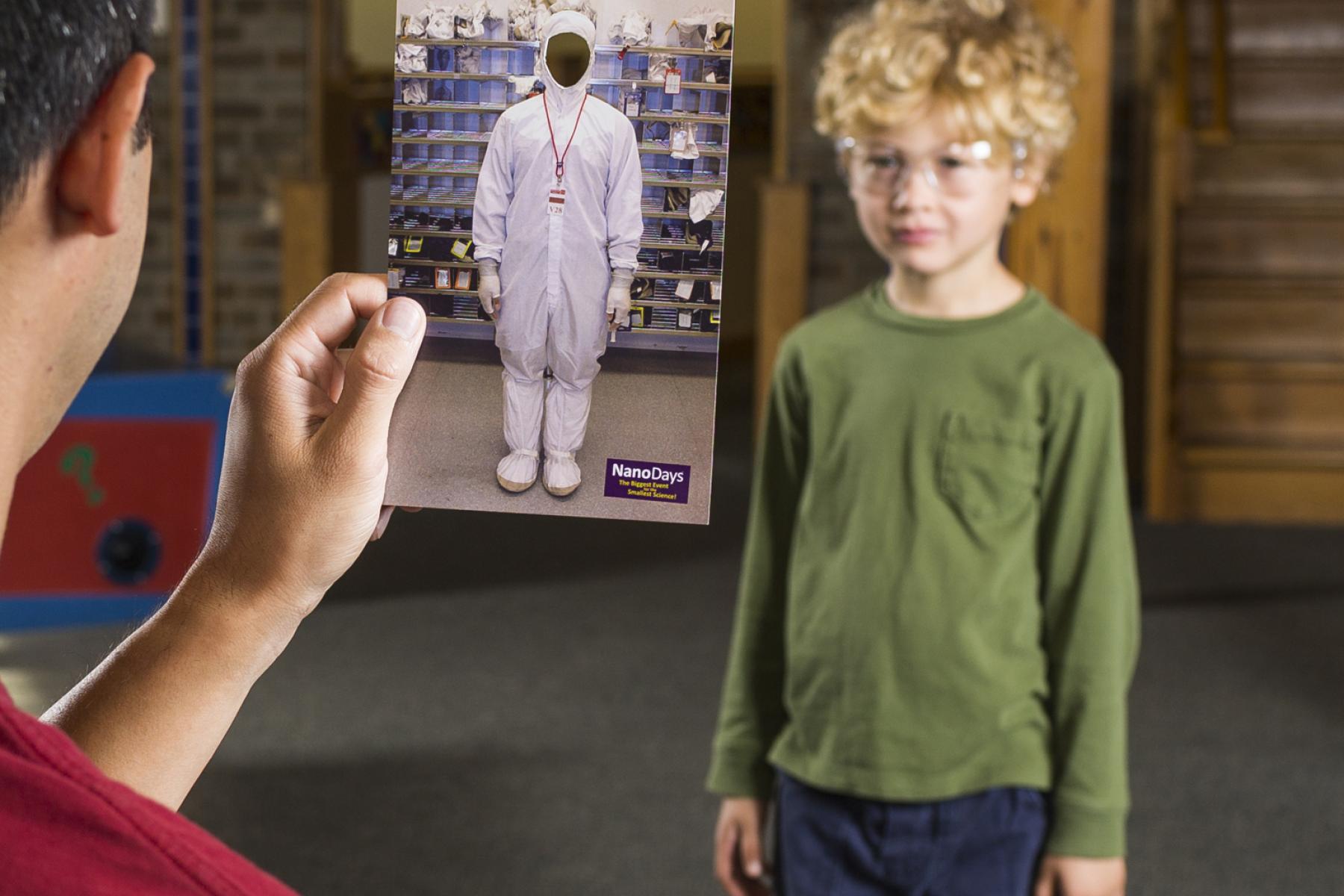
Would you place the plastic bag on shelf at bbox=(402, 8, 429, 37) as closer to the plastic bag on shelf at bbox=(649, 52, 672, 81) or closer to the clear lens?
the plastic bag on shelf at bbox=(649, 52, 672, 81)

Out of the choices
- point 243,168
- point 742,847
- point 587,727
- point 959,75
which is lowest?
point 587,727

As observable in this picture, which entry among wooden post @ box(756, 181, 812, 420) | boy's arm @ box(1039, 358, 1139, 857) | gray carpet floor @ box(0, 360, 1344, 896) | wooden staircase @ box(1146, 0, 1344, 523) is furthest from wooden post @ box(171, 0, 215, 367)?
boy's arm @ box(1039, 358, 1139, 857)

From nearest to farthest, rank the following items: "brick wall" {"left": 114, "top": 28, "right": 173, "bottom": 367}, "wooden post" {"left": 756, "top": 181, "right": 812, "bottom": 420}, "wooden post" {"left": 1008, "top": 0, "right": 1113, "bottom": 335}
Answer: "wooden post" {"left": 1008, "top": 0, "right": 1113, "bottom": 335}, "wooden post" {"left": 756, "top": 181, "right": 812, "bottom": 420}, "brick wall" {"left": 114, "top": 28, "right": 173, "bottom": 367}

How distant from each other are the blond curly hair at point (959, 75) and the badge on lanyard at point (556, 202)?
78 cm

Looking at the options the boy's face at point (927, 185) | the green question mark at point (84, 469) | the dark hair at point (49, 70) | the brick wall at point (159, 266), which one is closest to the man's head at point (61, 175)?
the dark hair at point (49, 70)

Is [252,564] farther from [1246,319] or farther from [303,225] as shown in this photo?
[303,225]

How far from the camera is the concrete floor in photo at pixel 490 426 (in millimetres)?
581

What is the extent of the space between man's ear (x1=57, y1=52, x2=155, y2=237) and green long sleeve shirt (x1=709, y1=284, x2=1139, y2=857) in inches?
35.8

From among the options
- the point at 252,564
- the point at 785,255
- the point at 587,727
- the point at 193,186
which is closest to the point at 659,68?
the point at 252,564

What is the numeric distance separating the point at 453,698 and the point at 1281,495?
3.11 m

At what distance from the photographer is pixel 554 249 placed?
572mm

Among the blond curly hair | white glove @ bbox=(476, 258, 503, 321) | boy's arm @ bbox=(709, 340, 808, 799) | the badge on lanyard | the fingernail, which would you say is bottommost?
boy's arm @ bbox=(709, 340, 808, 799)

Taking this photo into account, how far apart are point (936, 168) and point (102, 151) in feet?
3.13

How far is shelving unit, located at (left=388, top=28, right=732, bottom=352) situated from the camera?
56 centimetres
